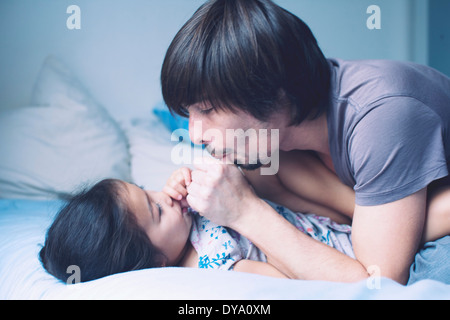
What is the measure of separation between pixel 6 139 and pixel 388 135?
1.29 meters

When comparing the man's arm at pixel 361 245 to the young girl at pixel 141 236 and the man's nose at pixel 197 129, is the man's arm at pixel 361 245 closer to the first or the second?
the young girl at pixel 141 236

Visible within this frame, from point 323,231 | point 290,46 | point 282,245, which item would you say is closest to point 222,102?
point 290,46

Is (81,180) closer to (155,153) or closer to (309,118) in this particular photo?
(155,153)

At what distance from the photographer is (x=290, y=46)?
86 cm

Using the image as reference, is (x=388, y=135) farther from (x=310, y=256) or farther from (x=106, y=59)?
(x=106, y=59)

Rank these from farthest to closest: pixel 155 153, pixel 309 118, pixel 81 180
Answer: pixel 155 153 → pixel 81 180 → pixel 309 118

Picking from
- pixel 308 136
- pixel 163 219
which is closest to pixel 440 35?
pixel 308 136

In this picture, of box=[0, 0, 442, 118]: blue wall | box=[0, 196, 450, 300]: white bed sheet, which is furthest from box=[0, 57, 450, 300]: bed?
box=[0, 0, 442, 118]: blue wall

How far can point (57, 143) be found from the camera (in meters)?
1.47

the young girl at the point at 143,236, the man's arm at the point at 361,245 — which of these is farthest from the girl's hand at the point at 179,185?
the man's arm at the point at 361,245

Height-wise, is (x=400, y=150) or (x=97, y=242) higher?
(x=400, y=150)

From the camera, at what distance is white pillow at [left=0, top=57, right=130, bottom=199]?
1383mm

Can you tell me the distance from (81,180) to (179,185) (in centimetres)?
59

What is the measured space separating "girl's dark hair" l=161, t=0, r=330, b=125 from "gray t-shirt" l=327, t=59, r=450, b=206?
5.3 inches
